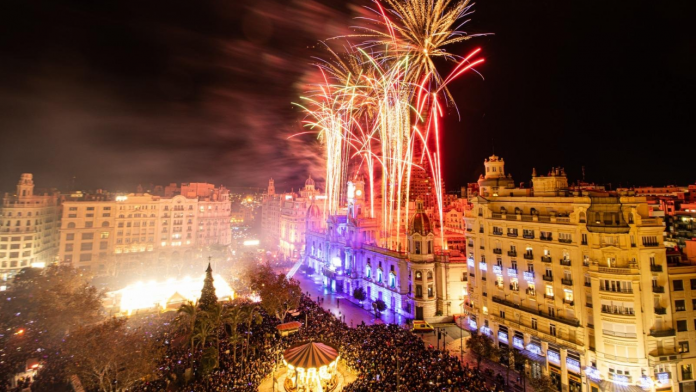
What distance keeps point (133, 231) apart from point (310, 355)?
7227 cm

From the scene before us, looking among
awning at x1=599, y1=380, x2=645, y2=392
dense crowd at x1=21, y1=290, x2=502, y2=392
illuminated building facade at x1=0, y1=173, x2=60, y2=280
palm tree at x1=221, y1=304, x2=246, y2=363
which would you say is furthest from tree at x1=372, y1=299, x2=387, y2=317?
illuminated building facade at x1=0, y1=173, x2=60, y2=280

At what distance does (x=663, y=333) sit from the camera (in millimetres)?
23109

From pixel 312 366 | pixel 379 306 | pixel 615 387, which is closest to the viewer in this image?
pixel 312 366

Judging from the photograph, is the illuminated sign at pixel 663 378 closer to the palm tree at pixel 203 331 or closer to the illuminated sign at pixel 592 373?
the illuminated sign at pixel 592 373

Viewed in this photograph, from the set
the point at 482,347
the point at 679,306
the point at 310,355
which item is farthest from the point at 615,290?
the point at 310,355

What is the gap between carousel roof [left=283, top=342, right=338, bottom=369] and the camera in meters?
22.5

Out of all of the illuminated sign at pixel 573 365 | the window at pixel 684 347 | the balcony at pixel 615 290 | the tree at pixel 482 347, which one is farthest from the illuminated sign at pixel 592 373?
the tree at pixel 482 347

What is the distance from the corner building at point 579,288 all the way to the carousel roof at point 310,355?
19.3 m

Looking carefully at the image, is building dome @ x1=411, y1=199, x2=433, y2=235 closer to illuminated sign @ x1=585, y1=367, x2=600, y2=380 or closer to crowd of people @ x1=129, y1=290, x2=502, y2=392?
crowd of people @ x1=129, y1=290, x2=502, y2=392

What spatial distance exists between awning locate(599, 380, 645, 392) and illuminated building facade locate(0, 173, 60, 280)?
8951cm

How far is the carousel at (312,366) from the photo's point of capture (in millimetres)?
22516

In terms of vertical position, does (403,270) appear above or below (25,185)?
below

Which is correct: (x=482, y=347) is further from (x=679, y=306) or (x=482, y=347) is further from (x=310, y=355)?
(x=310, y=355)

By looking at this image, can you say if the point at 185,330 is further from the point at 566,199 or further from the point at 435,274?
→ the point at 566,199
